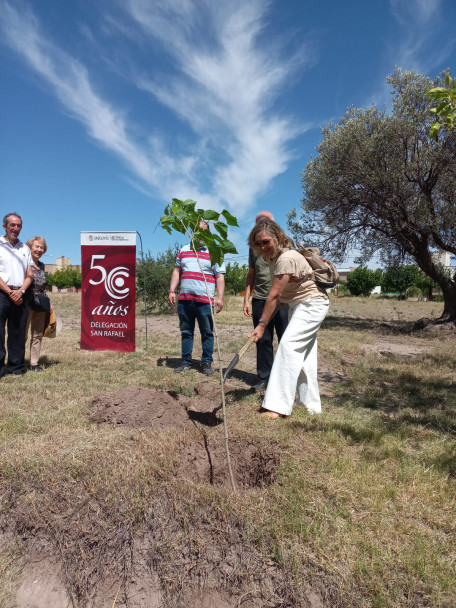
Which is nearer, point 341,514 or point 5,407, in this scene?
point 341,514

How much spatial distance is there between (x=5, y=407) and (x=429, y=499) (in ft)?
11.2

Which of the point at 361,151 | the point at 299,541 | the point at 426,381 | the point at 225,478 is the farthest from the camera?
the point at 361,151

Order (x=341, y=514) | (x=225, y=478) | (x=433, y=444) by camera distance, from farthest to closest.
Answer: (x=433, y=444) → (x=225, y=478) → (x=341, y=514)

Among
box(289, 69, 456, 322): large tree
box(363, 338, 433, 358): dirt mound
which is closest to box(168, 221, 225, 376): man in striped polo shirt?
box(363, 338, 433, 358): dirt mound

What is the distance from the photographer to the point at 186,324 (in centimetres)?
509

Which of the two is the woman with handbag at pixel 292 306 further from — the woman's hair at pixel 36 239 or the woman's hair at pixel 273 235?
the woman's hair at pixel 36 239

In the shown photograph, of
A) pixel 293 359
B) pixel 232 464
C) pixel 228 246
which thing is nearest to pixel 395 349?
pixel 293 359

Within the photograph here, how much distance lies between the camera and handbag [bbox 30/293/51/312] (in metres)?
4.75

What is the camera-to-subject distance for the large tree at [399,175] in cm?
1007

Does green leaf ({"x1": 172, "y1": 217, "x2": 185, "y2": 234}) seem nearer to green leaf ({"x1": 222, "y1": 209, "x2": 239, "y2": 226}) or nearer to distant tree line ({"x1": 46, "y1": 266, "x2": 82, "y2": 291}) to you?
green leaf ({"x1": 222, "y1": 209, "x2": 239, "y2": 226})

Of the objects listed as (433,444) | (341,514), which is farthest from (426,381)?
(341,514)

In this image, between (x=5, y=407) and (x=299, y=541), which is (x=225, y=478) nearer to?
(x=299, y=541)

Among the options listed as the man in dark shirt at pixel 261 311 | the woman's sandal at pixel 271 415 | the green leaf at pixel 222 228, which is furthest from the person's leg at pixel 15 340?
the green leaf at pixel 222 228

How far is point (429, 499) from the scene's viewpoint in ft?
6.91
